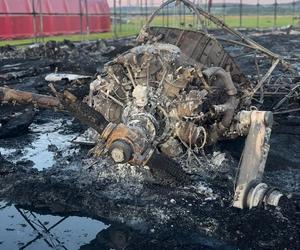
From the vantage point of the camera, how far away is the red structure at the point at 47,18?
31453mm

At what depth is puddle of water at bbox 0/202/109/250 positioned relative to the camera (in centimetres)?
513

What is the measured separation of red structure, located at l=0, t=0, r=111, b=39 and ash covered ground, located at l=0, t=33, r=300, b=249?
19340 mm

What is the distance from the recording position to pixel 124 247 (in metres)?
5.05

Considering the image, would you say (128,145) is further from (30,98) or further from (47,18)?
(47,18)

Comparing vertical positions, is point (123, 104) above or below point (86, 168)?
above

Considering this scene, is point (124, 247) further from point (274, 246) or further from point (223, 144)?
point (223, 144)

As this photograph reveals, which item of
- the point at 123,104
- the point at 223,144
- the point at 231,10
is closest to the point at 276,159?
the point at 223,144

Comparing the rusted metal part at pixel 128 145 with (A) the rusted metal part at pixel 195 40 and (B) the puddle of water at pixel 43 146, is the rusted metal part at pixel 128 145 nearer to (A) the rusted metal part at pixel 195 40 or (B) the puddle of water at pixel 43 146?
(B) the puddle of water at pixel 43 146

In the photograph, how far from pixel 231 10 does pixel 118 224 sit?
6441 centimetres

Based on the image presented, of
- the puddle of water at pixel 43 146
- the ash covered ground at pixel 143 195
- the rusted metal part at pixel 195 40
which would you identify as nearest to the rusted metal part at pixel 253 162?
the ash covered ground at pixel 143 195

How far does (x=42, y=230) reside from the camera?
5.47m

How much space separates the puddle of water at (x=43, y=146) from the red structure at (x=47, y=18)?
17.5 m

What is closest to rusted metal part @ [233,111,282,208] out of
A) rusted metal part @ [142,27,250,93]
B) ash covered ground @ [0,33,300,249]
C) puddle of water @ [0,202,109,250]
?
ash covered ground @ [0,33,300,249]

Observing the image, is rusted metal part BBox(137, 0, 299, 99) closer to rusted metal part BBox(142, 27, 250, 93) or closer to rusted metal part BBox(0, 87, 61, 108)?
rusted metal part BBox(142, 27, 250, 93)
